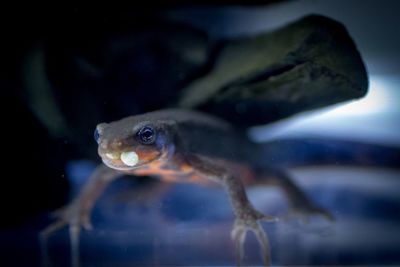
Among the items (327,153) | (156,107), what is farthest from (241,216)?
(327,153)

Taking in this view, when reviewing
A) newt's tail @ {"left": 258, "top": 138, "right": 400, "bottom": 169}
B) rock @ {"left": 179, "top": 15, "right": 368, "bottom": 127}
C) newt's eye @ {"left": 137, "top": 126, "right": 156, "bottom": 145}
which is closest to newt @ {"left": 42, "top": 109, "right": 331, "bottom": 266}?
newt's eye @ {"left": 137, "top": 126, "right": 156, "bottom": 145}

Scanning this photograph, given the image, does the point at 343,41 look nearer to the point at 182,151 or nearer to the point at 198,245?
the point at 182,151

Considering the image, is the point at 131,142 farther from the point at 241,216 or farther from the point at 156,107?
the point at 156,107

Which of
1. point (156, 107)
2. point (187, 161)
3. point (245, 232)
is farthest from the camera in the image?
point (156, 107)

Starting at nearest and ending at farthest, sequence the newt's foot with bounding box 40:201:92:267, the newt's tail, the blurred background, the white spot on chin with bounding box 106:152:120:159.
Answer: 1. the white spot on chin with bounding box 106:152:120:159
2. the blurred background
3. the newt's foot with bounding box 40:201:92:267
4. the newt's tail

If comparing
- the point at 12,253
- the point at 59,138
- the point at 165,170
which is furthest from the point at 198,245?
the point at 59,138

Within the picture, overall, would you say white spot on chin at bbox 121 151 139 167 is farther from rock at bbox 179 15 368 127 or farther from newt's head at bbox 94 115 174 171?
rock at bbox 179 15 368 127

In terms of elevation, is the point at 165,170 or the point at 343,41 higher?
the point at 343,41
